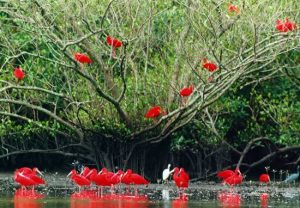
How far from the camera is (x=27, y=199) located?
22578mm

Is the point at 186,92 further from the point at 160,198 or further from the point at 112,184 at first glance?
the point at 160,198

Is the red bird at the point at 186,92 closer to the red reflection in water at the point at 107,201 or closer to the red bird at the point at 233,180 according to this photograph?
the red bird at the point at 233,180

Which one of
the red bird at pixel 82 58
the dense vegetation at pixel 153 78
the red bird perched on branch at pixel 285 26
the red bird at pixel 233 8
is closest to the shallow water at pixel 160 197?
the dense vegetation at pixel 153 78

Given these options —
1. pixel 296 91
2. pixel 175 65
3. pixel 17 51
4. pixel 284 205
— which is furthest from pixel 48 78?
pixel 284 205

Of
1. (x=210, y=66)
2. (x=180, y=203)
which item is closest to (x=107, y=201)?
(x=180, y=203)

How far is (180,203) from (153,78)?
5.47 m

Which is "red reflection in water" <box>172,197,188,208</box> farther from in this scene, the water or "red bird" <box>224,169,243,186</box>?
"red bird" <box>224,169,243,186</box>

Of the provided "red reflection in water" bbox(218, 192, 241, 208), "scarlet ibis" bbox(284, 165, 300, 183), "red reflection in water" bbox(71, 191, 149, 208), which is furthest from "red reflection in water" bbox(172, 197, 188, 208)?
"scarlet ibis" bbox(284, 165, 300, 183)

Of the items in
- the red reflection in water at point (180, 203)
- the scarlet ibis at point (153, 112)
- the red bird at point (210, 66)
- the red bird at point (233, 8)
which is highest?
the red bird at point (233, 8)

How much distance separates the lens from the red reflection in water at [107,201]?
20.9m

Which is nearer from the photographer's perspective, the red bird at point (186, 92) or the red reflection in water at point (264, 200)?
the red reflection in water at point (264, 200)

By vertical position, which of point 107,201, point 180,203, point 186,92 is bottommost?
point 180,203

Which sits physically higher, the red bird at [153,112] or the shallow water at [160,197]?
the red bird at [153,112]

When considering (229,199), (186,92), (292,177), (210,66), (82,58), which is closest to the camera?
(229,199)
